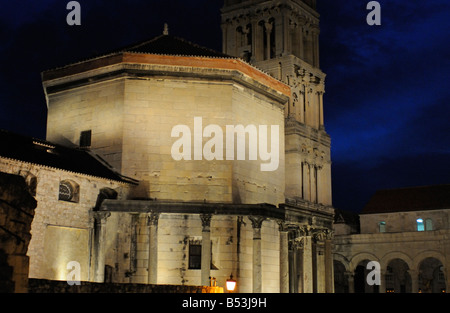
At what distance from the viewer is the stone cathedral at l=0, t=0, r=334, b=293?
31.1 metres

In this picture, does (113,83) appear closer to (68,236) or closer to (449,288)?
(68,236)

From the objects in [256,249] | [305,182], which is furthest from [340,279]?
Result: [256,249]

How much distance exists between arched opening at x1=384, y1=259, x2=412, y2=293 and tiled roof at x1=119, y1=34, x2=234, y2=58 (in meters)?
40.5

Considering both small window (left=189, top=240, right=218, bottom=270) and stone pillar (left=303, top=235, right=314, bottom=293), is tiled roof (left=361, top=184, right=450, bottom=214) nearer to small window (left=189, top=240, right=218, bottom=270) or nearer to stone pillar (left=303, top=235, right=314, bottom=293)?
stone pillar (left=303, top=235, right=314, bottom=293)

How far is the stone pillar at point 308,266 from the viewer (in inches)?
1610

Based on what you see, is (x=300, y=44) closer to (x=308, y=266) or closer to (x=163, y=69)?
(x=308, y=266)

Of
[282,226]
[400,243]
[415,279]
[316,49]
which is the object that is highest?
[316,49]

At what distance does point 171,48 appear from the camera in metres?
38.3

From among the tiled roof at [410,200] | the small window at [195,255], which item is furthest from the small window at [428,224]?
the small window at [195,255]

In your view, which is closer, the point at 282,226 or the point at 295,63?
the point at 282,226

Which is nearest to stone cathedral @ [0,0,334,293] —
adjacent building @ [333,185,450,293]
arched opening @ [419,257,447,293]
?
adjacent building @ [333,185,450,293]

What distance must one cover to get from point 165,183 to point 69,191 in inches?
229

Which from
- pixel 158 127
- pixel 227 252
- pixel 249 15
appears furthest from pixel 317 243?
pixel 249 15

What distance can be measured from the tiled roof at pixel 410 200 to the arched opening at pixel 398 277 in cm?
610
